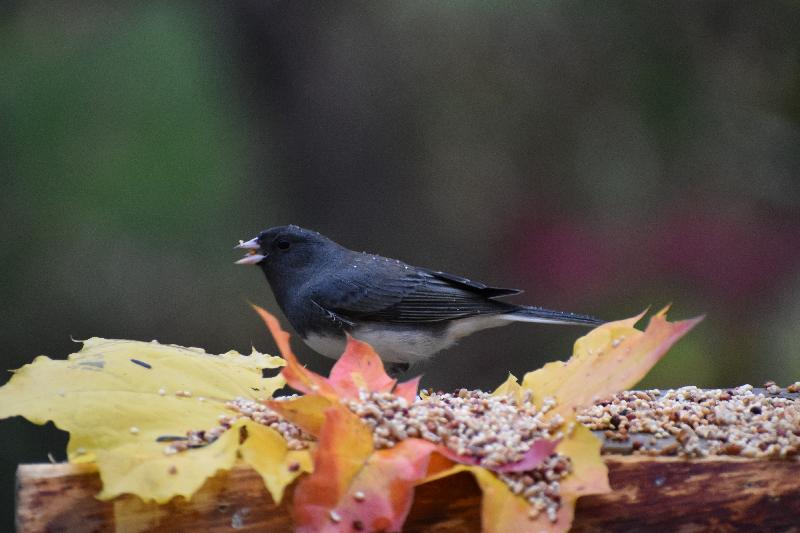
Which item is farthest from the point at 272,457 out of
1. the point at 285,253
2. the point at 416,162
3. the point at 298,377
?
the point at 416,162

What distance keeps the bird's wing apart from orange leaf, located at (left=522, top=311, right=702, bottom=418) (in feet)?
3.15

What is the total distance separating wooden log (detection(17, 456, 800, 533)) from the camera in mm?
1136

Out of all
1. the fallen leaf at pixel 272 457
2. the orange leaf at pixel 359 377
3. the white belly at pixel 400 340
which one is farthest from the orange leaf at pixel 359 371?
the white belly at pixel 400 340

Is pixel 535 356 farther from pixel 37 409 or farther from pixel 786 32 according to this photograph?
pixel 37 409

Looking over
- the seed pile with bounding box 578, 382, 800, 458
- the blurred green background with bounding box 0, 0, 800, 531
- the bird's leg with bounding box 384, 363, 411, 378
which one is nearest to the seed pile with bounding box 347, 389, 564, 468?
the seed pile with bounding box 578, 382, 800, 458

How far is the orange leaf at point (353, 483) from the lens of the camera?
1020 mm

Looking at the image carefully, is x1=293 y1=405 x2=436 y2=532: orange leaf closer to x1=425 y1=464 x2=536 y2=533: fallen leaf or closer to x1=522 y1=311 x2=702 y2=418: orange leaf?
x1=425 y1=464 x2=536 y2=533: fallen leaf

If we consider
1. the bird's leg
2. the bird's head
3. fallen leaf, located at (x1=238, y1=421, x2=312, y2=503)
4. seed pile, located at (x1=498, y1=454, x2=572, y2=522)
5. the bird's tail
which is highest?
the bird's head

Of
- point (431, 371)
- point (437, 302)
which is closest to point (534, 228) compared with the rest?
point (431, 371)

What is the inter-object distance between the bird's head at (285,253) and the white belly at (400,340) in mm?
200

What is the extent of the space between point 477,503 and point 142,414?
0.41m

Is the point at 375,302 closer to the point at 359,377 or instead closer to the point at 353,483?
the point at 359,377

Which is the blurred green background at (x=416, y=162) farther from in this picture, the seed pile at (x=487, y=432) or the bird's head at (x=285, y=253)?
the seed pile at (x=487, y=432)

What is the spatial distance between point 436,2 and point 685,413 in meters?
2.44
